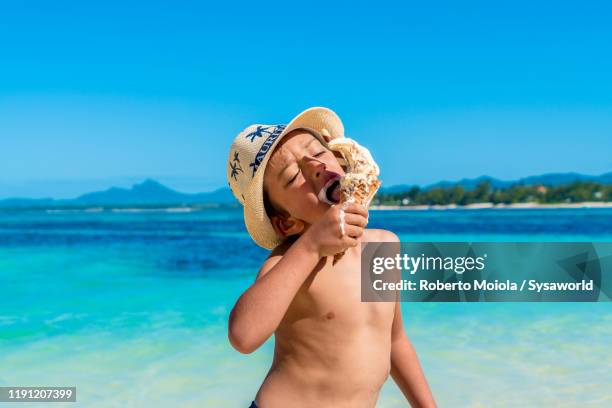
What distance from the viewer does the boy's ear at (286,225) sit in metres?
2.01

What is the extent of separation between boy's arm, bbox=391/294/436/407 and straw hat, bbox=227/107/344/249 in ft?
1.72

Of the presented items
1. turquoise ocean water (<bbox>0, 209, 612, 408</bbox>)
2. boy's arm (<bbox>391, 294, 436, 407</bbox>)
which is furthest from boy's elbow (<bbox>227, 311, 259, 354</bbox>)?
turquoise ocean water (<bbox>0, 209, 612, 408</bbox>)

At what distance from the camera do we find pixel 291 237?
6.82 feet

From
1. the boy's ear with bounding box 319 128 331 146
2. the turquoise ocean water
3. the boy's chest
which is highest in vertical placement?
the boy's ear with bounding box 319 128 331 146

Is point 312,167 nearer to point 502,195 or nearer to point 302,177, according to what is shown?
point 302,177

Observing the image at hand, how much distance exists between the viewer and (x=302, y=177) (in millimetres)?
1931

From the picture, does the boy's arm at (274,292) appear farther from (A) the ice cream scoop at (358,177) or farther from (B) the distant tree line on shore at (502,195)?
(B) the distant tree line on shore at (502,195)

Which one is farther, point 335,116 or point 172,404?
point 172,404

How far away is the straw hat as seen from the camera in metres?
2.00

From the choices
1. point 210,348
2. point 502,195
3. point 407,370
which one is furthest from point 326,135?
point 502,195

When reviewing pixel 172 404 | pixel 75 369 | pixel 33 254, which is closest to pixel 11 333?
pixel 75 369

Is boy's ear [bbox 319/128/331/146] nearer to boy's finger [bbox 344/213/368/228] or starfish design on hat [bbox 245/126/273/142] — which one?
starfish design on hat [bbox 245/126/273/142]

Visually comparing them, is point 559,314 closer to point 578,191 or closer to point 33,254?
point 33,254

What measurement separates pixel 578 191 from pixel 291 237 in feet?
222
